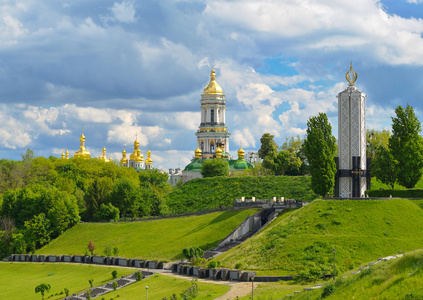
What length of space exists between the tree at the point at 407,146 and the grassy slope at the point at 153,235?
17.4 m

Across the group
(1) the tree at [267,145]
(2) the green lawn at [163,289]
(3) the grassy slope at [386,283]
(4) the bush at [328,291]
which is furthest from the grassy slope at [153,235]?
(1) the tree at [267,145]

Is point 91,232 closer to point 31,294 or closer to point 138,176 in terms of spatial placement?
point 31,294

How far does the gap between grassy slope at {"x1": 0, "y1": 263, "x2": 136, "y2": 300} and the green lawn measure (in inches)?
233

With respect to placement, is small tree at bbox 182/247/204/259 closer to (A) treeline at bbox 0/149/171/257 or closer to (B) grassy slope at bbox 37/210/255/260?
(B) grassy slope at bbox 37/210/255/260

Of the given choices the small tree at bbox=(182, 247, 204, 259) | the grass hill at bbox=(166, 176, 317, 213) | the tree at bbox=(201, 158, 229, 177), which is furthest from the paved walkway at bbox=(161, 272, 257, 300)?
the tree at bbox=(201, 158, 229, 177)

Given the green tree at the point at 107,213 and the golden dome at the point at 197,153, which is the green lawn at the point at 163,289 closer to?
the green tree at the point at 107,213

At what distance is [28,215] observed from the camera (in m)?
93.5

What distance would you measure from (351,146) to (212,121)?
294 ft

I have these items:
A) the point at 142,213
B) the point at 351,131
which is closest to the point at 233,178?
the point at 142,213

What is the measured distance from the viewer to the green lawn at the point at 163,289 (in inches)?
1881

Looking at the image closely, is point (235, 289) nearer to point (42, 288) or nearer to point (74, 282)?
point (42, 288)

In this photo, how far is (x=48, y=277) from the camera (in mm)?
68562

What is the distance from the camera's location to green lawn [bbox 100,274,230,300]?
4778cm

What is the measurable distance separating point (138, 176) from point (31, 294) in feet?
230
